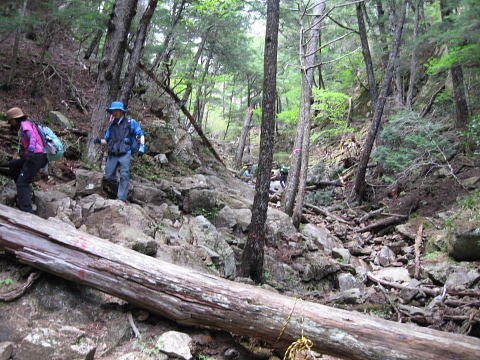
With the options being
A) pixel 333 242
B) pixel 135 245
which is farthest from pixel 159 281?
pixel 333 242

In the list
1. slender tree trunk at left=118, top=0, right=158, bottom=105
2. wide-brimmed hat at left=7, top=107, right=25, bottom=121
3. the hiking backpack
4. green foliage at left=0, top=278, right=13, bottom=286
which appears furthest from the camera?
slender tree trunk at left=118, top=0, right=158, bottom=105

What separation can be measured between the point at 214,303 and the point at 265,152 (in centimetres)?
411

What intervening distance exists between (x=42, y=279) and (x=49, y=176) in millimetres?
3943

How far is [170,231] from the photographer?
7.44 meters

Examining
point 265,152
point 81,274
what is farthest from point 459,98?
point 81,274

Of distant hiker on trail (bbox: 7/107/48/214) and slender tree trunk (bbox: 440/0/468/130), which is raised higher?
slender tree trunk (bbox: 440/0/468/130)

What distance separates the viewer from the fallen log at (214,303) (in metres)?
3.51

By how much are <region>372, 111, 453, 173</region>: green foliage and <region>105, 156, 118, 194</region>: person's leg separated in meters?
9.47

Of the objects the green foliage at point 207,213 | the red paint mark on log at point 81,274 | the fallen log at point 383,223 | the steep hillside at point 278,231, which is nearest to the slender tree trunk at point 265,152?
the steep hillside at point 278,231

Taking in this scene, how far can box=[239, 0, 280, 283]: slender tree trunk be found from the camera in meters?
7.27

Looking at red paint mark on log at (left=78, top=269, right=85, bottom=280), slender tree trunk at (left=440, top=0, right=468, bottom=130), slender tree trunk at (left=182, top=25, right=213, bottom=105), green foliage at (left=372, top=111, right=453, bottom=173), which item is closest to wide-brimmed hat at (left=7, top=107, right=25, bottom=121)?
red paint mark on log at (left=78, top=269, right=85, bottom=280)

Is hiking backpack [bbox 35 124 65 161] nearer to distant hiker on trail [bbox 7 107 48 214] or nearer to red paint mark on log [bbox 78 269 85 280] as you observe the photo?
distant hiker on trail [bbox 7 107 48 214]

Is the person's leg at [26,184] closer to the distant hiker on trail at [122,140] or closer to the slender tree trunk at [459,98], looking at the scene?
the distant hiker on trail at [122,140]

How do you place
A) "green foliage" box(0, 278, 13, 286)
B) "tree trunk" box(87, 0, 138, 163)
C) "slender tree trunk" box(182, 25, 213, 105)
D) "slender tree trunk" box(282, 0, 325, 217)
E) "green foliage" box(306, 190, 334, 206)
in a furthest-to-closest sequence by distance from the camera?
"green foliage" box(306, 190, 334, 206) < "slender tree trunk" box(182, 25, 213, 105) < "slender tree trunk" box(282, 0, 325, 217) < "tree trunk" box(87, 0, 138, 163) < "green foliage" box(0, 278, 13, 286)
